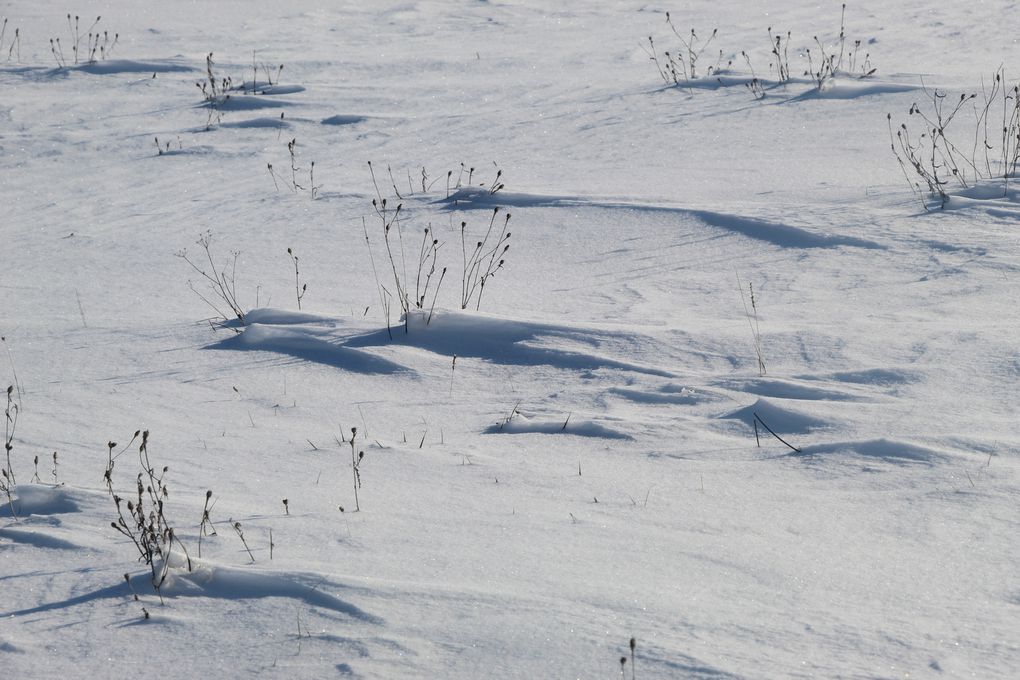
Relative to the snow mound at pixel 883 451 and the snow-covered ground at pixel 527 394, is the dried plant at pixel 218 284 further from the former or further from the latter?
the snow mound at pixel 883 451

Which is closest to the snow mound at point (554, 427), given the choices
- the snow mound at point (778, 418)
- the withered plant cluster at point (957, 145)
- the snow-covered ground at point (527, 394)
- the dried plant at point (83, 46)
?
the snow-covered ground at point (527, 394)

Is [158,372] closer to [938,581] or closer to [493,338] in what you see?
[493,338]

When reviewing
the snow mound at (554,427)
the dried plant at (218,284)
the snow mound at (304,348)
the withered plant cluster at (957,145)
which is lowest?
the snow mound at (554,427)

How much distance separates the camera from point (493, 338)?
410cm

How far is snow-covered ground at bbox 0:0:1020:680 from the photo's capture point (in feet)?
7.16

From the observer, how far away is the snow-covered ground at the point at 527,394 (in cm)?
218

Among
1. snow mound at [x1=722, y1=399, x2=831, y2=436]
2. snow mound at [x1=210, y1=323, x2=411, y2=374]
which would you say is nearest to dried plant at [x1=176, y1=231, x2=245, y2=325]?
snow mound at [x1=210, y1=323, x2=411, y2=374]

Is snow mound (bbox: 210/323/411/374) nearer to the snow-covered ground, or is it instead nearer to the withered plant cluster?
the snow-covered ground

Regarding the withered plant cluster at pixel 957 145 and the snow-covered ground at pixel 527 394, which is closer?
the snow-covered ground at pixel 527 394

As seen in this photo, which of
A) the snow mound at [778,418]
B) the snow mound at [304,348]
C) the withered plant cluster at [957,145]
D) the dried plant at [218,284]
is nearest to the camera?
the snow mound at [778,418]

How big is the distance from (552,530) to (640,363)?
1.28 meters

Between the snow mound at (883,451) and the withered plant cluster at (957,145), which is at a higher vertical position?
the withered plant cluster at (957,145)

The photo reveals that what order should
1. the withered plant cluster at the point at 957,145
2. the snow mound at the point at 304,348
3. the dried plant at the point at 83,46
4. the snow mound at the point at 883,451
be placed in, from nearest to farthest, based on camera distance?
1. the snow mound at the point at 883,451
2. the snow mound at the point at 304,348
3. the withered plant cluster at the point at 957,145
4. the dried plant at the point at 83,46

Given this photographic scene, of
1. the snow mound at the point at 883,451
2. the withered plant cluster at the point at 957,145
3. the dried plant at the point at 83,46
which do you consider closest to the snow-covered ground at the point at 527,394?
the snow mound at the point at 883,451
